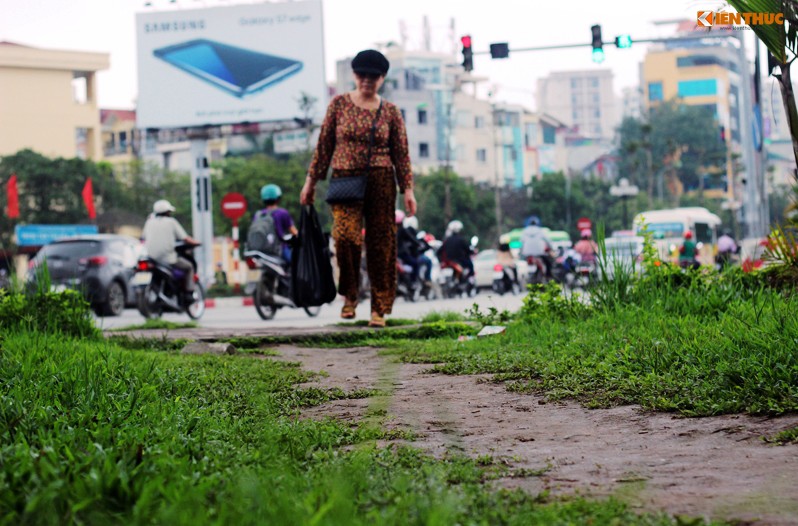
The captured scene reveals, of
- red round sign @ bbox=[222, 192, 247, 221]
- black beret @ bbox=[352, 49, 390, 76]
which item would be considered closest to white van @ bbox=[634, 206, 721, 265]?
red round sign @ bbox=[222, 192, 247, 221]

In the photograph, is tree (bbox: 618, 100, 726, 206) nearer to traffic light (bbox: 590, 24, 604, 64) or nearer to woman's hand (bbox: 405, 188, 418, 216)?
traffic light (bbox: 590, 24, 604, 64)

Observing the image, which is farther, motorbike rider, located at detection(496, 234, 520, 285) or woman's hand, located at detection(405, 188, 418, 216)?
motorbike rider, located at detection(496, 234, 520, 285)

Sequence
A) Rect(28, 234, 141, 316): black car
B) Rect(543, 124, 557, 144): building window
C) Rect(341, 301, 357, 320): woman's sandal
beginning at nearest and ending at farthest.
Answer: Rect(341, 301, 357, 320): woman's sandal → Rect(28, 234, 141, 316): black car → Rect(543, 124, 557, 144): building window

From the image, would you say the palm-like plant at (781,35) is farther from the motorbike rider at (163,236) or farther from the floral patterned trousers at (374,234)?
the motorbike rider at (163,236)

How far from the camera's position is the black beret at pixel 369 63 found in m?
9.75

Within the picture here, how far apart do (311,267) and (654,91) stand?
121m

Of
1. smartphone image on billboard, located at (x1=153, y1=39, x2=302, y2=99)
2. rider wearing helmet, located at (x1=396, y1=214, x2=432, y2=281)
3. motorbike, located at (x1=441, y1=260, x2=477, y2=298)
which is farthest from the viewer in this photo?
smartphone image on billboard, located at (x1=153, y1=39, x2=302, y2=99)

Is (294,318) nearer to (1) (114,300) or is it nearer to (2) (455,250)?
(1) (114,300)

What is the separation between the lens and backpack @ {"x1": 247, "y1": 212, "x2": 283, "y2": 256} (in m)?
16.0

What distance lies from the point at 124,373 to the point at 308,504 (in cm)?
279

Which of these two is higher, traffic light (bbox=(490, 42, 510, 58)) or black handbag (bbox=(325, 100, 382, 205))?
traffic light (bbox=(490, 42, 510, 58))

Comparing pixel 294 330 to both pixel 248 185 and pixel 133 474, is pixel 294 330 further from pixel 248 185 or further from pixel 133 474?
pixel 248 185

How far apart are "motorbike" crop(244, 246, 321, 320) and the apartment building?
6605 centimetres

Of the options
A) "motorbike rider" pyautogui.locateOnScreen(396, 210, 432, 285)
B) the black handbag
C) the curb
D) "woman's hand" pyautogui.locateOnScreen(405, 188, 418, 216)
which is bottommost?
the curb
